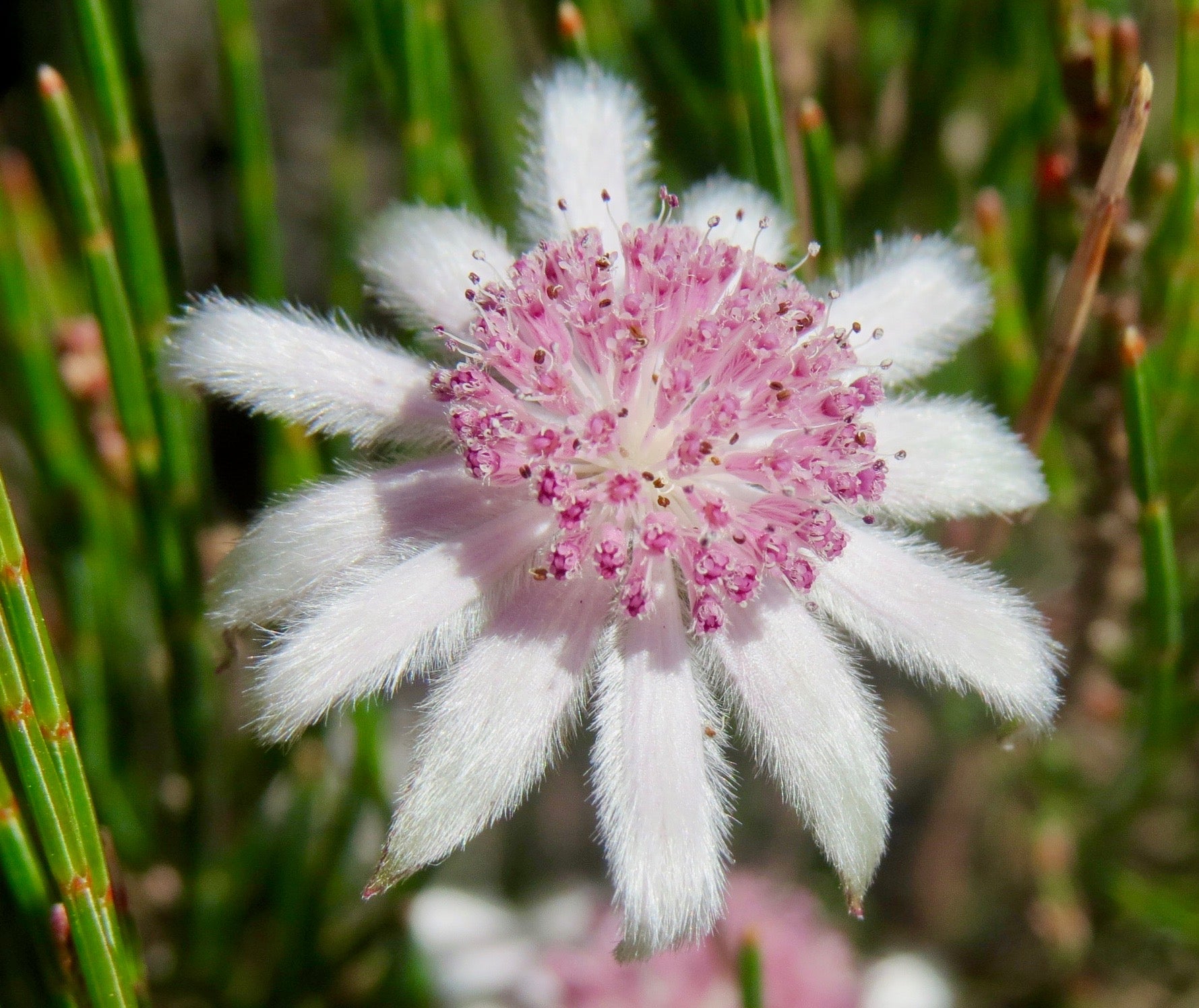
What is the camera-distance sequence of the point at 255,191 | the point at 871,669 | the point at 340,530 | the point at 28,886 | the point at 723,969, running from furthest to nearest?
1. the point at 871,669
2. the point at 723,969
3. the point at 255,191
4. the point at 340,530
5. the point at 28,886

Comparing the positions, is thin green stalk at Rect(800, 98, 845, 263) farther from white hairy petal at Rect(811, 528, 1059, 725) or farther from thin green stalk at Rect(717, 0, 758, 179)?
white hairy petal at Rect(811, 528, 1059, 725)

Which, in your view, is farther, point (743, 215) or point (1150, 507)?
point (743, 215)

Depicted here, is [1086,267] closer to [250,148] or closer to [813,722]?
[813,722]

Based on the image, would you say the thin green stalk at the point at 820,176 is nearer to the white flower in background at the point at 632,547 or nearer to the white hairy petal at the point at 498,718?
the white flower in background at the point at 632,547

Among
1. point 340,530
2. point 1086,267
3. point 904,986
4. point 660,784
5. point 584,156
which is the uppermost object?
point 584,156

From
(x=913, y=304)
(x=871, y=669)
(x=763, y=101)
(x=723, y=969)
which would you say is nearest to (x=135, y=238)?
(x=763, y=101)

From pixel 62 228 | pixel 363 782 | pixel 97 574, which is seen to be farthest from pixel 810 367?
pixel 62 228

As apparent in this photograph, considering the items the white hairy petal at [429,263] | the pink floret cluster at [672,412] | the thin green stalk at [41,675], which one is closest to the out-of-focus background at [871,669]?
the white hairy petal at [429,263]
